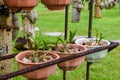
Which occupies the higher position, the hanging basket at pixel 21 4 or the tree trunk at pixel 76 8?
the hanging basket at pixel 21 4

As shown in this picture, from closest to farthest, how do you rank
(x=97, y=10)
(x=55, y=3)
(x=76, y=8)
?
(x=55, y=3) → (x=76, y=8) → (x=97, y=10)

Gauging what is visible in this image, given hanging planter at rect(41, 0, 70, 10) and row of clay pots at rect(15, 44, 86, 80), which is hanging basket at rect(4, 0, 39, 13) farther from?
row of clay pots at rect(15, 44, 86, 80)

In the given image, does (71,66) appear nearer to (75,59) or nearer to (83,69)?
(75,59)

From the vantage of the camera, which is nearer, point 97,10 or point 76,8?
point 76,8

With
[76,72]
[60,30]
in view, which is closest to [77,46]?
[76,72]

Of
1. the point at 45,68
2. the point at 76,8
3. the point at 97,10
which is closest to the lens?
the point at 45,68

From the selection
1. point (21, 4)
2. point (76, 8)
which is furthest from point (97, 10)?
point (21, 4)

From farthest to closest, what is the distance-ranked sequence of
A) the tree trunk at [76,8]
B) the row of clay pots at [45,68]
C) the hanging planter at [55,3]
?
the tree trunk at [76,8]
the hanging planter at [55,3]
the row of clay pots at [45,68]

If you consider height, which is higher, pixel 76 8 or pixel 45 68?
pixel 76 8

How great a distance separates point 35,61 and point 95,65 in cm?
363

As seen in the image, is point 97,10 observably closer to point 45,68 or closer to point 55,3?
point 55,3

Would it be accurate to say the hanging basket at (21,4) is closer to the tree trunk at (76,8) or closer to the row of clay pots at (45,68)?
the row of clay pots at (45,68)

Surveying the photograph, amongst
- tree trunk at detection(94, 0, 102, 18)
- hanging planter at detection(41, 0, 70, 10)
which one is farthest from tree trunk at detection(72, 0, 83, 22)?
hanging planter at detection(41, 0, 70, 10)

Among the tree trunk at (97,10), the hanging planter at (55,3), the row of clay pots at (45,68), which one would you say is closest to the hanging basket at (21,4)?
the hanging planter at (55,3)
